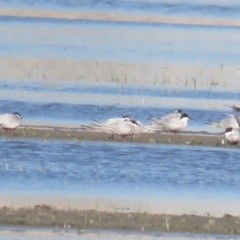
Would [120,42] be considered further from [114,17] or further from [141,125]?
[141,125]

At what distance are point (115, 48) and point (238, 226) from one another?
19518 mm

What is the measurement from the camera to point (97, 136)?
56.8 feet

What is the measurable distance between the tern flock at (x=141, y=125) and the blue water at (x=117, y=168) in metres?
0.30

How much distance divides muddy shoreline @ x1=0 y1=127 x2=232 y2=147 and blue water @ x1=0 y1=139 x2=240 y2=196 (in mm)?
434

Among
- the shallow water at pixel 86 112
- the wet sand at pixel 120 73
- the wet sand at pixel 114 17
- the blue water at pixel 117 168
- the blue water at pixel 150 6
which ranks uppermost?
the blue water at pixel 117 168

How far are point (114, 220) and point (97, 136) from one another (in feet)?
20.4

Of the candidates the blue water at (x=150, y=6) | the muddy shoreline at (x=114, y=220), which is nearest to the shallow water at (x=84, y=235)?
the muddy shoreline at (x=114, y=220)

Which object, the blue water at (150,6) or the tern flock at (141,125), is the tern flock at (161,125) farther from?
the blue water at (150,6)

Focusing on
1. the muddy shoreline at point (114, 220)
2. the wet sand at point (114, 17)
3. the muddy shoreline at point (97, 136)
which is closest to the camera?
the muddy shoreline at point (114, 220)

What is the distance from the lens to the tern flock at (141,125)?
1669 cm

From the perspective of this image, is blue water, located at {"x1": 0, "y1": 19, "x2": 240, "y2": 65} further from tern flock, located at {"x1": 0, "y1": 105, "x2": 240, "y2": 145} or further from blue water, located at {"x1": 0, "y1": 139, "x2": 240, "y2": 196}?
blue water, located at {"x1": 0, "y1": 139, "x2": 240, "y2": 196}

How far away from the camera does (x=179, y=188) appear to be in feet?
43.8

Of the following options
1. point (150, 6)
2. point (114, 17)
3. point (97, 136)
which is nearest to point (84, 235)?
point (97, 136)

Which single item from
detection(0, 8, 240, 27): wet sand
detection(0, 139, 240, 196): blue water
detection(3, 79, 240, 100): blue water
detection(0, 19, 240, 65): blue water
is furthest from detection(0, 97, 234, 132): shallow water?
detection(0, 8, 240, 27): wet sand
